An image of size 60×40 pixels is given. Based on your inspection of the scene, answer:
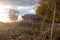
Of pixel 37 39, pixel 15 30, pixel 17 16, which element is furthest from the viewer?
pixel 17 16

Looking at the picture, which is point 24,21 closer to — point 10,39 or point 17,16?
point 17,16

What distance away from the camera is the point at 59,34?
10.5m

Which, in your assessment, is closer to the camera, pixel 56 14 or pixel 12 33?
pixel 56 14

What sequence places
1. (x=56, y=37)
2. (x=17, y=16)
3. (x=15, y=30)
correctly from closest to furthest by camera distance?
(x=56, y=37) < (x=15, y=30) < (x=17, y=16)

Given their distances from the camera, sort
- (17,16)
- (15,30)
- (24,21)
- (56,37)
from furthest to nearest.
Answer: (24,21) → (17,16) → (15,30) → (56,37)

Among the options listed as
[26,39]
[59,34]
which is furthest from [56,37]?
[26,39]

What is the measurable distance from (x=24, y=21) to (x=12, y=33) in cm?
262

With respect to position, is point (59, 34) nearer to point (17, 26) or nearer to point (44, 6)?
point (44, 6)

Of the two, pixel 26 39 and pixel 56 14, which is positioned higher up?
pixel 56 14

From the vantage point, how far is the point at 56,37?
1001cm

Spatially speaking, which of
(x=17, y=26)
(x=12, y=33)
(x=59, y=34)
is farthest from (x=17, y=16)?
(x=59, y=34)

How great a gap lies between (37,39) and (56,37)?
3.34 feet

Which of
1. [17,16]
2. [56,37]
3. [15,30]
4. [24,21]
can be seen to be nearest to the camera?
[56,37]

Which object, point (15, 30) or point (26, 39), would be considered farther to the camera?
point (15, 30)
